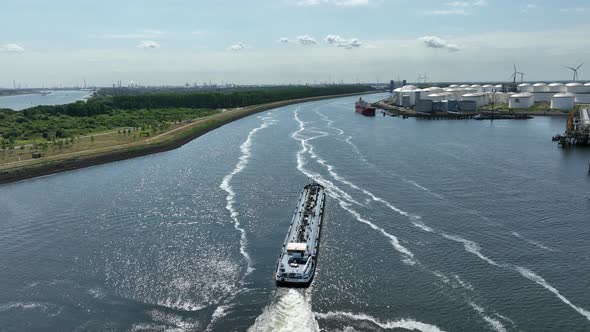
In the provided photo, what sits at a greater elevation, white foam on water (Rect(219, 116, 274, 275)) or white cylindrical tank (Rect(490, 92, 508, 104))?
white cylindrical tank (Rect(490, 92, 508, 104))

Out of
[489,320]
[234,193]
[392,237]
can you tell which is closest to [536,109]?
[234,193]

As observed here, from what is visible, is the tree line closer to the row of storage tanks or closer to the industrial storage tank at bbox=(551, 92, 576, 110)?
the row of storage tanks

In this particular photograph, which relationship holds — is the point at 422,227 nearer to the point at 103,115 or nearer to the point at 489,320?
the point at 489,320

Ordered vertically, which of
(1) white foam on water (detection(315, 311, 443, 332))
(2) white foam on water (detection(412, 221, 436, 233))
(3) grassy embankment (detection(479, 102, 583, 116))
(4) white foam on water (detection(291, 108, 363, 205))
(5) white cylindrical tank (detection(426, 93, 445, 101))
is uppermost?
(5) white cylindrical tank (detection(426, 93, 445, 101))

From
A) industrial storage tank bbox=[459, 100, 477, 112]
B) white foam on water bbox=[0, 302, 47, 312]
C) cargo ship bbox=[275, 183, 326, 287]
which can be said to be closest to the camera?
white foam on water bbox=[0, 302, 47, 312]

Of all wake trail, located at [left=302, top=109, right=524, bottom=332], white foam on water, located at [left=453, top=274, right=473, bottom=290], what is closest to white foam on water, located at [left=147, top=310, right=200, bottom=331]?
wake trail, located at [left=302, top=109, right=524, bottom=332]

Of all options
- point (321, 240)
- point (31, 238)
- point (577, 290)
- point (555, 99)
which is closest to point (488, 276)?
point (577, 290)

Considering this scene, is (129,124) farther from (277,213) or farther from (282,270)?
(282,270)
